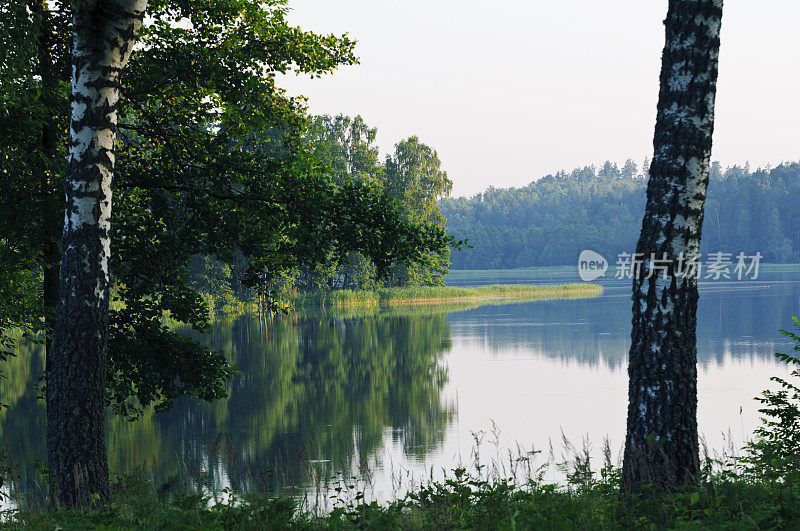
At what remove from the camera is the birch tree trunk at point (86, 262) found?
6289 millimetres

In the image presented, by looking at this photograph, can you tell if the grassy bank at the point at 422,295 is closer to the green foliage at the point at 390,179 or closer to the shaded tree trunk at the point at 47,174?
the green foliage at the point at 390,179

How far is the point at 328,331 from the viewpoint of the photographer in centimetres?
3959

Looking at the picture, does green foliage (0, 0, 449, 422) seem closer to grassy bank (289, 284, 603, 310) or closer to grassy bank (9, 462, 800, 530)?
grassy bank (9, 462, 800, 530)

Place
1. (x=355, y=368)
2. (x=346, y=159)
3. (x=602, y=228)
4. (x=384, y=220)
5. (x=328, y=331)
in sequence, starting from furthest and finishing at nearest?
(x=602, y=228)
(x=346, y=159)
(x=328, y=331)
(x=355, y=368)
(x=384, y=220)

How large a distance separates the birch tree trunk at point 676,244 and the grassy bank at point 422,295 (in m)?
49.6

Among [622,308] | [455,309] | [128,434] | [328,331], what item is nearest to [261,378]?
[128,434]

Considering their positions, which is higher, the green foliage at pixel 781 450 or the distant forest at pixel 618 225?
the distant forest at pixel 618 225

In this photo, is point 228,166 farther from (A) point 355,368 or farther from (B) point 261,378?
(A) point 355,368

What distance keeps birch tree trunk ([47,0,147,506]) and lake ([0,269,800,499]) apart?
82 cm

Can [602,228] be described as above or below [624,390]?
above

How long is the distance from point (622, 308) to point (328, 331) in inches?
992

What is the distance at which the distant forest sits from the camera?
463 feet

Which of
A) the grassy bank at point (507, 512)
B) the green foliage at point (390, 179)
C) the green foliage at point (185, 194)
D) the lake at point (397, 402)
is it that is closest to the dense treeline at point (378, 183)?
the green foliage at point (390, 179)

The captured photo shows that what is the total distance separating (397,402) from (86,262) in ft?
50.0
